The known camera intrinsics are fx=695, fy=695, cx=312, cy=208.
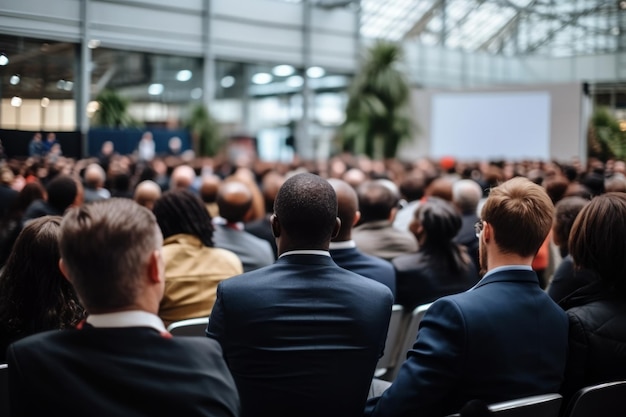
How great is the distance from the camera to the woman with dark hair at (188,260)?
348 cm

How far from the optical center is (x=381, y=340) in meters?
2.35

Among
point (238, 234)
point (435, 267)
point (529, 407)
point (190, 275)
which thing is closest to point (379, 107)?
point (238, 234)

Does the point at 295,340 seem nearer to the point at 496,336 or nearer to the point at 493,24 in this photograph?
the point at 496,336

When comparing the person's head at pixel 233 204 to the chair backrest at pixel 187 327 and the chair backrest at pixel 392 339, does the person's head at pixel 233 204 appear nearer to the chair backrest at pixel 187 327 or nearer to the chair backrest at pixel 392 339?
the chair backrest at pixel 392 339

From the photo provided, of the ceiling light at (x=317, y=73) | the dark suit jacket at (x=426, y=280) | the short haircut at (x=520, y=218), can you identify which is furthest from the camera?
the ceiling light at (x=317, y=73)

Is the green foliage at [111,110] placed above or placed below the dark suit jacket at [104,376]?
above

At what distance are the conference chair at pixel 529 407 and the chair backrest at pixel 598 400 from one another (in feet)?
0.35

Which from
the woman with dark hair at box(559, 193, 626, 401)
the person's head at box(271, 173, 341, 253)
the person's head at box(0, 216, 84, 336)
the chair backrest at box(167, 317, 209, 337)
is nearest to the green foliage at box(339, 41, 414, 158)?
the chair backrest at box(167, 317, 209, 337)

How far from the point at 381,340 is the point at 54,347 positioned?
1.13m

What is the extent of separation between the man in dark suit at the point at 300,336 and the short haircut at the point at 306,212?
0.10ft

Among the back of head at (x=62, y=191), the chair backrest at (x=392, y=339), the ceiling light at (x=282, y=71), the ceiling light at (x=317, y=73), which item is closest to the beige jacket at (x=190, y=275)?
the chair backrest at (x=392, y=339)

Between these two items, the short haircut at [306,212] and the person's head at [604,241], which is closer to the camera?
the short haircut at [306,212]

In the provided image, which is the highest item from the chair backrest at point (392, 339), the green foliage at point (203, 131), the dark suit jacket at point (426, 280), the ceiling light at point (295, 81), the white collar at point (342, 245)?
the ceiling light at point (295, 81)

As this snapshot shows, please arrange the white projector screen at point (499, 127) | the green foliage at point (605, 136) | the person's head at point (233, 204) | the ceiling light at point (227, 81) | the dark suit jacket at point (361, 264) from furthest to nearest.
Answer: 1. the white projector screen at point (499, 127)
2. the ceiling light at point (227, 81)
3. the green foliage at point (605, 136)
4. the person's head at point (233, 204)
5. the dark suit jacket at point (361, 264)
